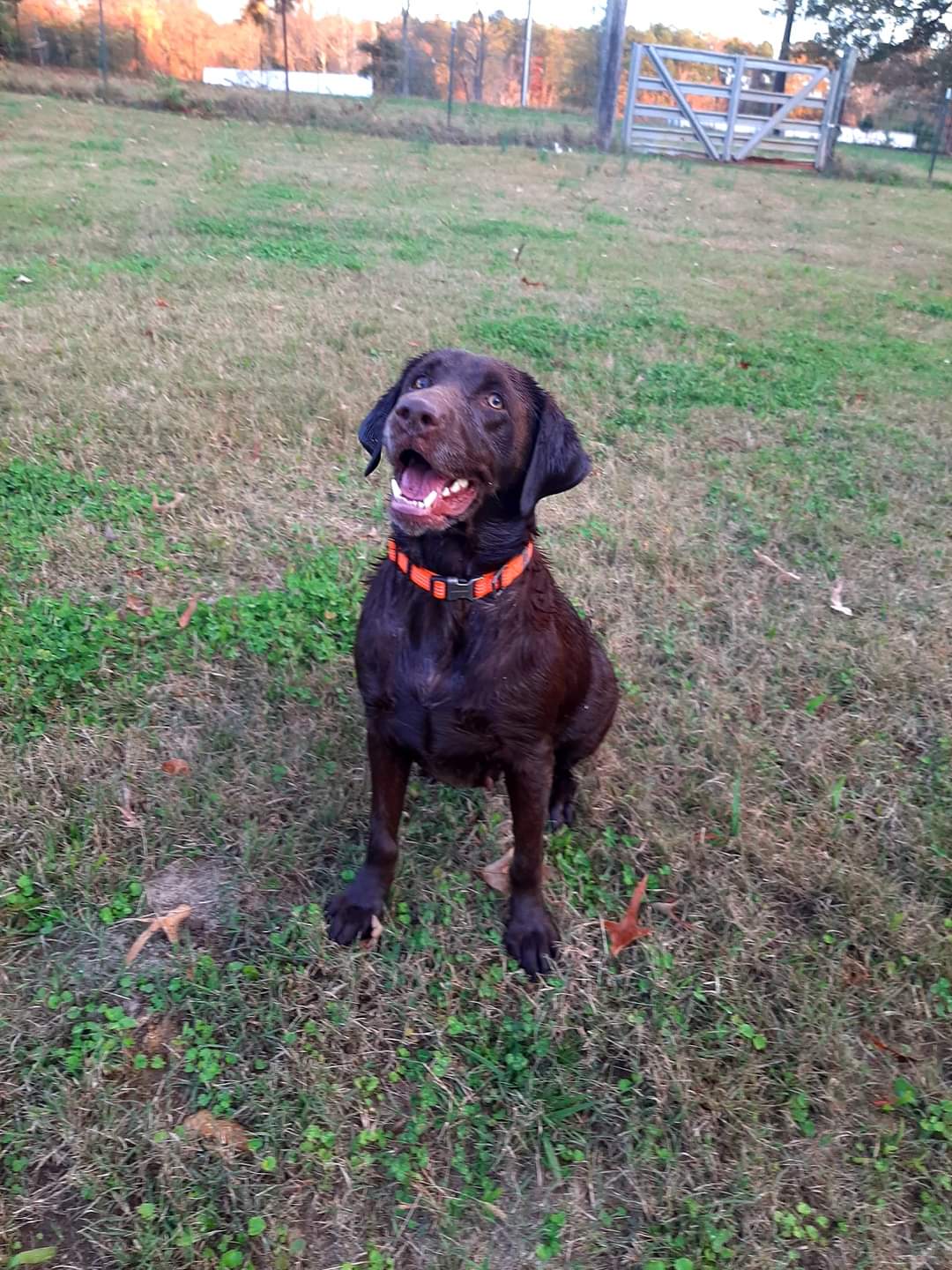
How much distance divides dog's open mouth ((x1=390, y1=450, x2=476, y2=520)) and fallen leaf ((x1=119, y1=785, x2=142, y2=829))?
4.10 feet

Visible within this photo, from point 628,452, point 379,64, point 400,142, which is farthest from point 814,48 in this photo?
point 628,452

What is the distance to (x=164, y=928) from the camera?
7.81 feet

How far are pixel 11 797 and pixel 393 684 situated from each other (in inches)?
48.7

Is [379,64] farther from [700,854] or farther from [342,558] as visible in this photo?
[700,854]

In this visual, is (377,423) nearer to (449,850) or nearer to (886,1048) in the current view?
(449,850)

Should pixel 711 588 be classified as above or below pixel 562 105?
below

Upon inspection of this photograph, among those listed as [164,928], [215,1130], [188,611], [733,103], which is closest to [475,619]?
[164,928]

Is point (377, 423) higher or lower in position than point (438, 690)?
higher

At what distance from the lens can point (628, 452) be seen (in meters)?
5.15

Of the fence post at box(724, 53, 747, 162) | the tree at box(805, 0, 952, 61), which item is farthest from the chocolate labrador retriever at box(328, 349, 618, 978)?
the tree at box(805, 0, 952, 61)

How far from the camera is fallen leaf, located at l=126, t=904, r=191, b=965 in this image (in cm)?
232

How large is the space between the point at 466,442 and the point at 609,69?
1893 cm

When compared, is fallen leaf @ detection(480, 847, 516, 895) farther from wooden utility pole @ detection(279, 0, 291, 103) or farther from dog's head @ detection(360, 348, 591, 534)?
wooden utility pole @ detection(279, 0, 291, 103)

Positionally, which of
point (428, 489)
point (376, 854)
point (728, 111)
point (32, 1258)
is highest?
point (728, 111)
